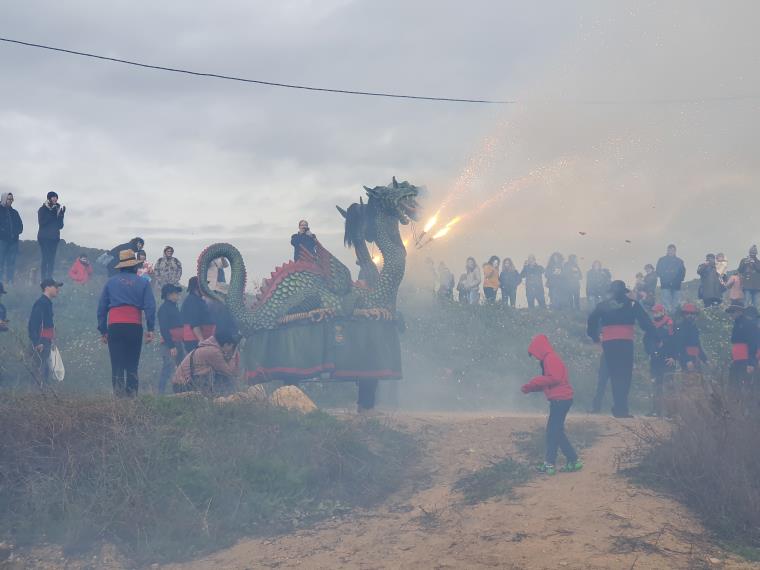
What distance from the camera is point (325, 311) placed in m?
11.9

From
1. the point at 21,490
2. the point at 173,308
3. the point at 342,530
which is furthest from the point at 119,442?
the point at 173,308

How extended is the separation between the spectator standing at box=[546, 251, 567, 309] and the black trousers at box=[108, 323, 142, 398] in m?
15.8

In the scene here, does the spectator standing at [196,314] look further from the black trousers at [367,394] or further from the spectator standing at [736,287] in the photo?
the spectator standing at [736,287]

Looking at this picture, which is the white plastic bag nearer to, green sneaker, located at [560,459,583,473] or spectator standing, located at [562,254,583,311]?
green sneaker, located at [560,459,583,473]

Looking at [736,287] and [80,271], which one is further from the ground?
[80,271]

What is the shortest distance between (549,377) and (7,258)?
1234 centimetres

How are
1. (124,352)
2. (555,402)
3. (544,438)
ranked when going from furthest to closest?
(544,438), (124,352), (555,402)

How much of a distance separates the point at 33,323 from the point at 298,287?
3874 millimetres

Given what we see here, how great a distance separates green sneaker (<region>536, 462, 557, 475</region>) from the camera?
29.6 ft

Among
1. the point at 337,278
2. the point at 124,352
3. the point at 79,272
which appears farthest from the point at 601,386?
the point at 79,272

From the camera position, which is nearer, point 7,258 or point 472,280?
point 7,258

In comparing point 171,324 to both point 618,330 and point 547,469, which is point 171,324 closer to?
point 547,469

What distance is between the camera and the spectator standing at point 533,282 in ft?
75.9

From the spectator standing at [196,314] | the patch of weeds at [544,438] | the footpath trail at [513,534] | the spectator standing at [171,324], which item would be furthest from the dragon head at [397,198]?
the footpath trail at [513,534]
